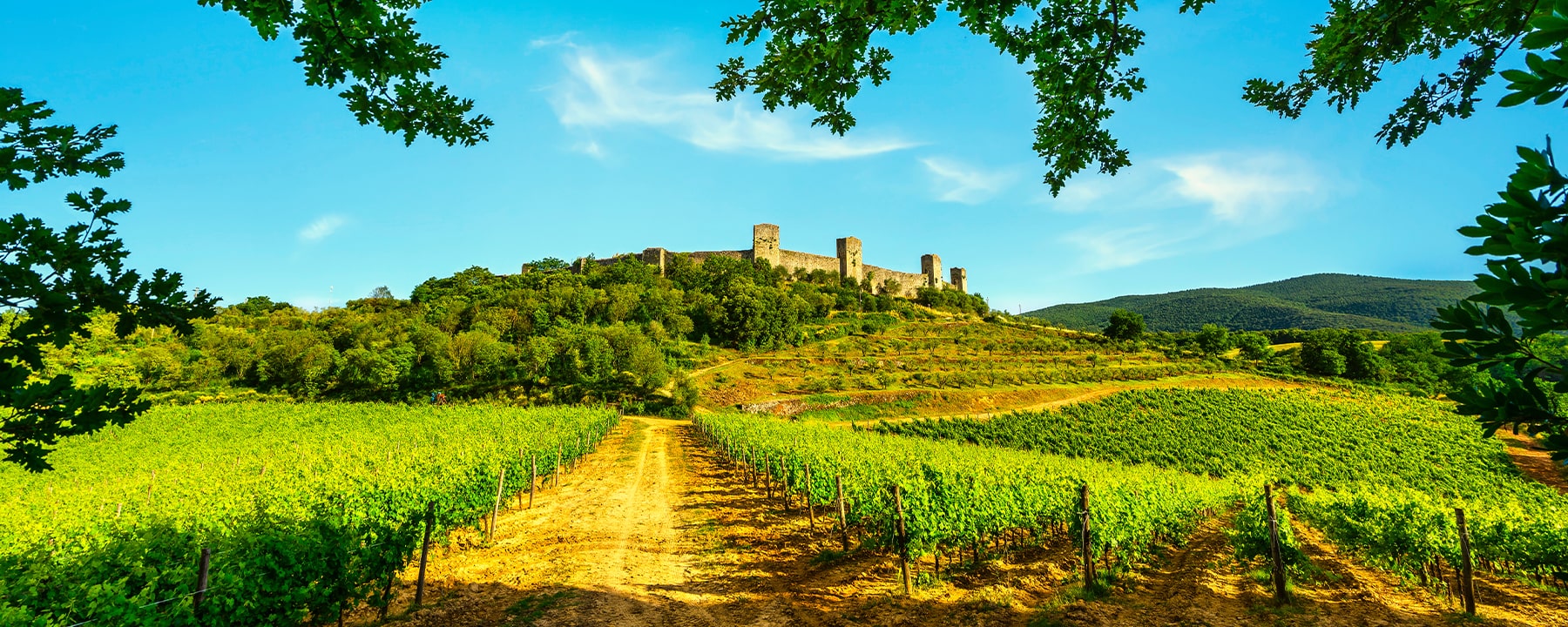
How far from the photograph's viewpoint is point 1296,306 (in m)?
120

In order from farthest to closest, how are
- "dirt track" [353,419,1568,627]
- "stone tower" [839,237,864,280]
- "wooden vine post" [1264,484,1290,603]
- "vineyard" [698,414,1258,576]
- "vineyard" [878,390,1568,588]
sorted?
"stone tower" [839,237,864,280], "vineyard" [878,390,1568,588], "vineyard" [698,414,1258,576], "wooden vine post" [1264,484,1290,603], "dirt track" [353,419,1568,627]

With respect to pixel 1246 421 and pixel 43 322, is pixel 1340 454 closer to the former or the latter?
pixel 1246 421

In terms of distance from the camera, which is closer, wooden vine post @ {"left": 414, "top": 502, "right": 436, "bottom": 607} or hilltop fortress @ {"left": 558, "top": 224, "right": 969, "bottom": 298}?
wooden vine post @ {"left": 414, "top": 502, "right": 436, "bottom": 607}

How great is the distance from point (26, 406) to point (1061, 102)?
5.69 metres

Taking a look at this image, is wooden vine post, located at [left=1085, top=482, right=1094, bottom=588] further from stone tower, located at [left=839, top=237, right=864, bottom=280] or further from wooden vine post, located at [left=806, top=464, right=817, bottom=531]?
stone tower, located at [left=839, top=237, right=864, bottom=280]

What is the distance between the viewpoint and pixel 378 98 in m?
2.77

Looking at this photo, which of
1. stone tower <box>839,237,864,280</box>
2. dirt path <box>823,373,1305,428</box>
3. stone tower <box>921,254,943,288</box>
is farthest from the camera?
stone tower <box>921,254,943,288</box>

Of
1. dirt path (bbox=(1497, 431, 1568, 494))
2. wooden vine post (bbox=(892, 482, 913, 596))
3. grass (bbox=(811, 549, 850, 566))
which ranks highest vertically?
wooden vine post (bbox=(892, 482, 913, 596))

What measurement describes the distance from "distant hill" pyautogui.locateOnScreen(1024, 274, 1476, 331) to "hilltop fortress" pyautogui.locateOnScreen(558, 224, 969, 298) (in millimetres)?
31310

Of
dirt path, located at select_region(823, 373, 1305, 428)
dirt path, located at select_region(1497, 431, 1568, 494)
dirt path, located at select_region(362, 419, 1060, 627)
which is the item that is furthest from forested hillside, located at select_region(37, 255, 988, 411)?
dirt path, located at select_region(1497, 431, 1568, 494)

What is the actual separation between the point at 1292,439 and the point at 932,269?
192ft

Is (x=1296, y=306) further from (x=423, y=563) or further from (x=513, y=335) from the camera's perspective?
(x=423, y=563)

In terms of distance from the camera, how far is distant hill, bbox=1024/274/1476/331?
360 ft

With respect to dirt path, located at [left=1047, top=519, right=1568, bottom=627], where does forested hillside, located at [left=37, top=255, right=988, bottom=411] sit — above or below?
above
